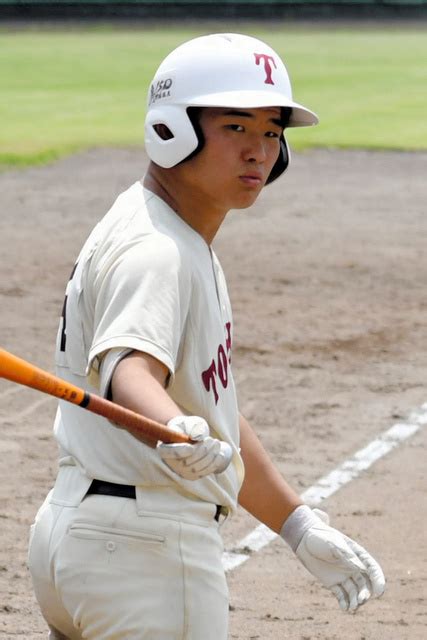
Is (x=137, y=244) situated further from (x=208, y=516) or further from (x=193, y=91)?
(x=208, y=516)

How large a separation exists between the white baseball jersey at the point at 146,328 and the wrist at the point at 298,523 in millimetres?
389

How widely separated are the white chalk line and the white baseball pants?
198 centimetres

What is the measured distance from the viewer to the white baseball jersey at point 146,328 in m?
2.69

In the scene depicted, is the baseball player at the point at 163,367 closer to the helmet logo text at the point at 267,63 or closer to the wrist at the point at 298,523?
the helmet logo text at the point at 267,63

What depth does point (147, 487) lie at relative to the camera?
9.30 ft

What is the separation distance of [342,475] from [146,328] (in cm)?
349

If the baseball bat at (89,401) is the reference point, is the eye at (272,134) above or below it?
above

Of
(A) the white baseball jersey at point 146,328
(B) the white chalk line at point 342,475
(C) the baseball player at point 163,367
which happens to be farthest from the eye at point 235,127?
(B) the white chalk line at point 342,475

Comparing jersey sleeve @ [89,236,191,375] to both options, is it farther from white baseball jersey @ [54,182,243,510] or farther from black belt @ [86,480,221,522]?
black belt @ [86,480,221,522]

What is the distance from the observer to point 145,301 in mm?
2680

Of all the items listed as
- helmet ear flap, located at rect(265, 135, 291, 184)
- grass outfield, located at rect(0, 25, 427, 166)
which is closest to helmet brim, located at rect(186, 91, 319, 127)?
helmet ear flap, located at rect(265, 135, 291, 184)

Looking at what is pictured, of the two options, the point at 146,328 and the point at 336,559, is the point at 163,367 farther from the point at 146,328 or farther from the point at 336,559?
the point at 336,559

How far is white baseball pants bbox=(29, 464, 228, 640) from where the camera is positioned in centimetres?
279

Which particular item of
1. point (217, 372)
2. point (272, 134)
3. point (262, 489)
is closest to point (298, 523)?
point (262, 489)
